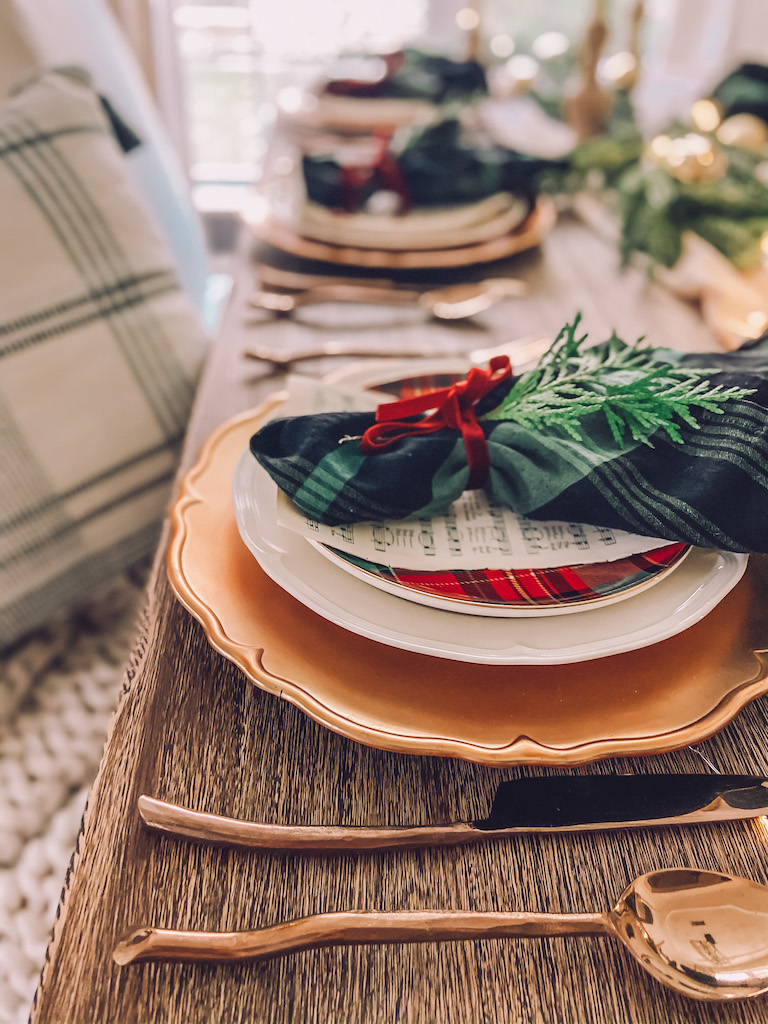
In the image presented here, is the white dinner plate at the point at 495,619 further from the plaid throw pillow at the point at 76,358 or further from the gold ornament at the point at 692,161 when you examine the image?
the gold ornament at the point at 692,161

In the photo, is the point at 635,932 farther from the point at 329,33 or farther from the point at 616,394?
the point at 329,33

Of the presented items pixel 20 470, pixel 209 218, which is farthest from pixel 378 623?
pixel 209 218

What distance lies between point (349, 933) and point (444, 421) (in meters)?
0.24

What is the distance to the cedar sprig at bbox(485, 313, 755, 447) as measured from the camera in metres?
0.35

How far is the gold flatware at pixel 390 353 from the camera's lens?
0.62 metres

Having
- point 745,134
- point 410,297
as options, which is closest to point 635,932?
point 410,297

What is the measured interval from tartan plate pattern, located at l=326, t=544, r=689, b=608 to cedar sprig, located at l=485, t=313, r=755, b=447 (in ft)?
0.20

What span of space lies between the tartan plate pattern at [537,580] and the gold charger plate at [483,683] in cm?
3

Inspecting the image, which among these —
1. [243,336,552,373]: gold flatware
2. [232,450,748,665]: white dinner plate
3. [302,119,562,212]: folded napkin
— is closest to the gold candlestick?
[302,119,562,212]: folded napkin

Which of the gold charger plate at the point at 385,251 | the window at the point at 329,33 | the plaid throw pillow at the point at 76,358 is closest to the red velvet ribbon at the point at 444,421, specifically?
the plaid throw pillow at the point at 76,358

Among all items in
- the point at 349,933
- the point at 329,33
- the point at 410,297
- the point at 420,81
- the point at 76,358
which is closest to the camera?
the point at 349,933

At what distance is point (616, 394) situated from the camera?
37cm

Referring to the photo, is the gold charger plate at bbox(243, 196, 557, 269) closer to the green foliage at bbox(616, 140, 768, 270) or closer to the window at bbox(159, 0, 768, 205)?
the green foliage at bbox(616, 140, 768, 270)

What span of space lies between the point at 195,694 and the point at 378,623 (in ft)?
0.32
